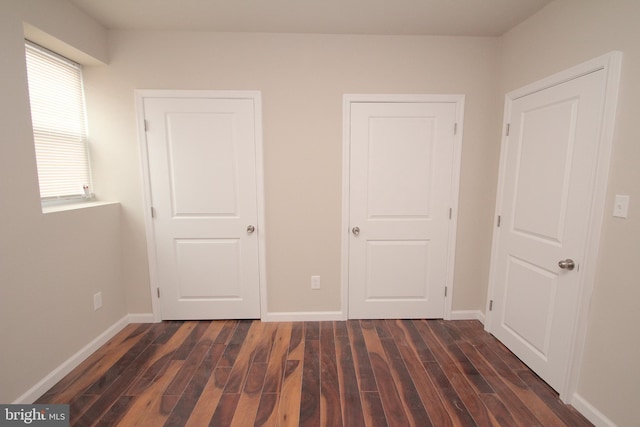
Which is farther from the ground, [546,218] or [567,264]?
[546,218]

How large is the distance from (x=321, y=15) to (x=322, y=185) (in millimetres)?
1306

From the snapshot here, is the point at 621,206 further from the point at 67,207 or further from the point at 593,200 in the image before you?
the point at 67,207

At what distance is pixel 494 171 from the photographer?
2.34m

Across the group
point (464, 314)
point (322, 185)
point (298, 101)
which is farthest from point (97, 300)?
point (464, 314)

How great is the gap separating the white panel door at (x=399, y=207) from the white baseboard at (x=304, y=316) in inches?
6.7

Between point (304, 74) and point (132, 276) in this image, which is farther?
point (132, 276)

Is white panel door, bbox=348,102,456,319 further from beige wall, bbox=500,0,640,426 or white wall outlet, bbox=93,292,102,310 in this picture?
white wall outlet, bbox=93,292,102,310

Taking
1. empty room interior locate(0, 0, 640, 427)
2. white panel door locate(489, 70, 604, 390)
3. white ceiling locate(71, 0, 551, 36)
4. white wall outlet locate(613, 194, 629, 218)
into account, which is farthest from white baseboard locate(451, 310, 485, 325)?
white ceiling locate(71, 0, 551, 36)

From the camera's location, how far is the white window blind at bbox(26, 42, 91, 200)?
1870mm

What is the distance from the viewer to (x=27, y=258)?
160cm

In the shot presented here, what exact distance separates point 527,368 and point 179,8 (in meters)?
3.64

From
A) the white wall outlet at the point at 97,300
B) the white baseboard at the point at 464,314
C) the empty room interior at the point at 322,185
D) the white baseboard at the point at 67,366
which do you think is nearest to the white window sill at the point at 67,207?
the empty room interior at the point at 322,185

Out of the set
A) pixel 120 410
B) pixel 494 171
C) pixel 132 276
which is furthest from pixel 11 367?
pixel 494 171

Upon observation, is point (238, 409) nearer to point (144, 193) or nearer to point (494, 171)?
point (144, 193)
